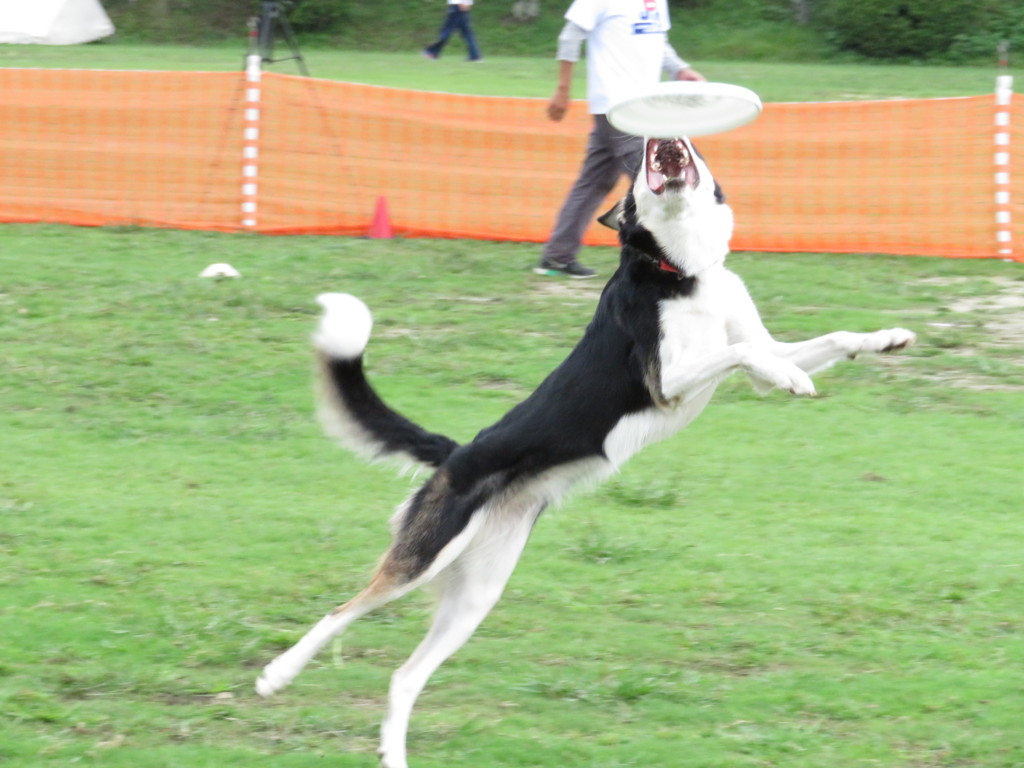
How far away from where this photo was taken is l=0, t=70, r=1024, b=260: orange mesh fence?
10477 mm

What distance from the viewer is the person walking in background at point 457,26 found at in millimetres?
24767

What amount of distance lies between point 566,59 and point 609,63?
0.42m

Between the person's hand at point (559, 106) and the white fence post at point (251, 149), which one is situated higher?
the person's hand at point (559, 106)

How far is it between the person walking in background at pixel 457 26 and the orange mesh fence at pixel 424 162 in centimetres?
1402

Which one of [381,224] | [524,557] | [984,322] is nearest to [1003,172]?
[984,322]

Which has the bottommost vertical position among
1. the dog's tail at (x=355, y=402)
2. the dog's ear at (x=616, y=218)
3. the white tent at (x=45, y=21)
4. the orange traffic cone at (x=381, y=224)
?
the white tent at (x=45, y=21)

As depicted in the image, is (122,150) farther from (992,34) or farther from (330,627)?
(992,34)

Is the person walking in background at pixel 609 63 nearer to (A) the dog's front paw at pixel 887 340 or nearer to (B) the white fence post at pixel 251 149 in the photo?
(B) the white fence post at pixel 251 149

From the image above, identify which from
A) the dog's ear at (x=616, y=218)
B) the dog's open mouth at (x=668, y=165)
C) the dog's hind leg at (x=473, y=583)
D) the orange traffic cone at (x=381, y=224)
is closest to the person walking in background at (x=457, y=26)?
the orange traffic cone at (x=381, y=224)

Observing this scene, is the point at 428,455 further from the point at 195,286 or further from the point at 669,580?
the point at 195,286

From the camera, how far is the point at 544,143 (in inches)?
431

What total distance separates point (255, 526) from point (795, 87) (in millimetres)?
17733

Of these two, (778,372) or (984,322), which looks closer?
(778,372)

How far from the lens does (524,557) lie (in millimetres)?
5129
